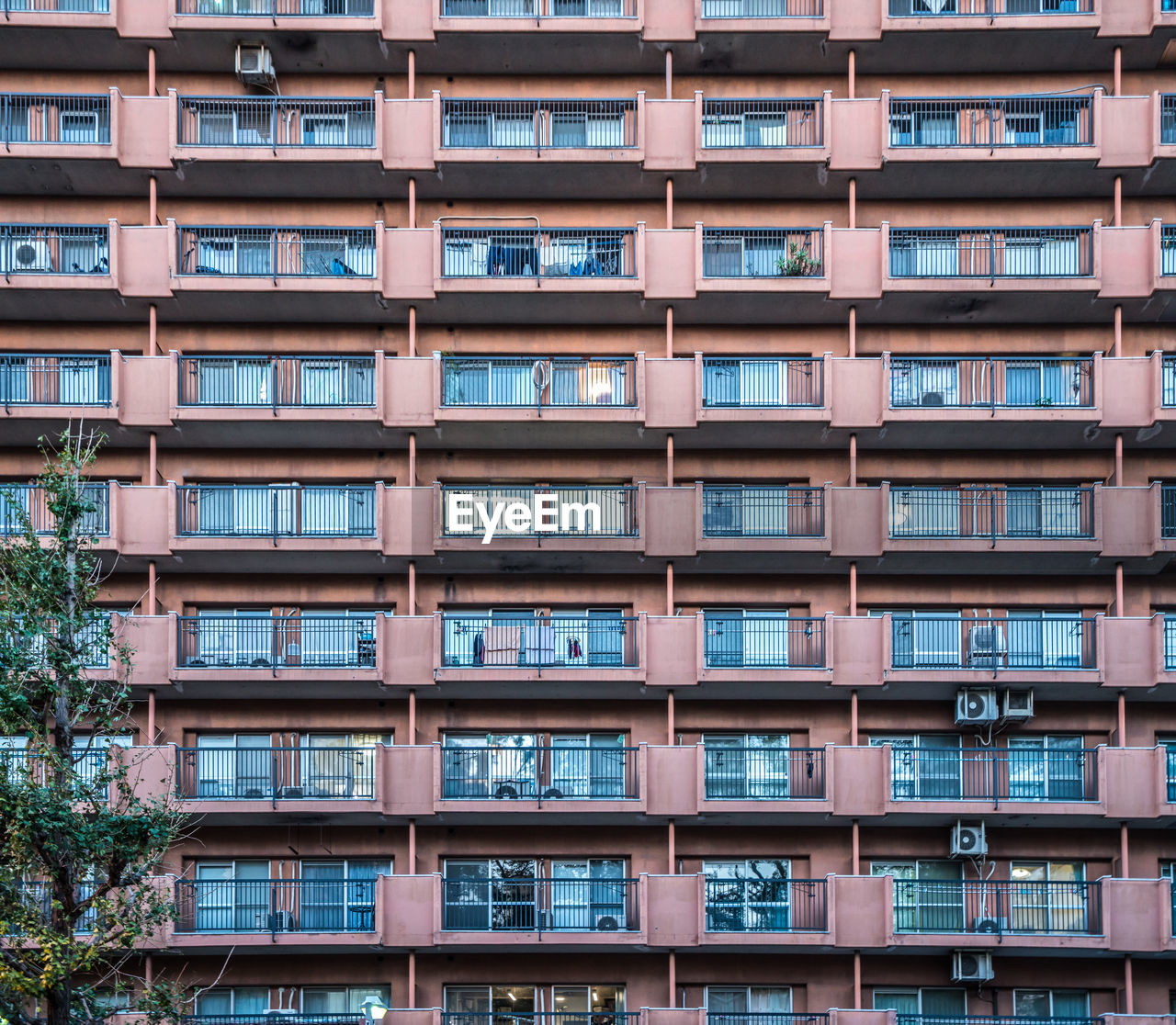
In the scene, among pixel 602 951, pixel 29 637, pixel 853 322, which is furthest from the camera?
pixel 853 322

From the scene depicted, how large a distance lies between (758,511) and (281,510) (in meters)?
10.9

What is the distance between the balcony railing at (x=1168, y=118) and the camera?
26.4 metres

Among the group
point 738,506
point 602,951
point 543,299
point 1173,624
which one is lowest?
point 602,951

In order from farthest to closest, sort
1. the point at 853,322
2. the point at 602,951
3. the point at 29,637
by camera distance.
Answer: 1. the point at 853,322
2. the point at 602,951
3. the point at 29,637

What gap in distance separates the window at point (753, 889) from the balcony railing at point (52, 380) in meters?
17.8

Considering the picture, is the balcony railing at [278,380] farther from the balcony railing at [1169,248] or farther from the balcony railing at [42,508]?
the balcony railing at [1169,248]

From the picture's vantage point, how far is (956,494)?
26.3 m

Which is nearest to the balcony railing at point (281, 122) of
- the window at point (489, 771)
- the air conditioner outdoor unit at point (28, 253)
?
the air conditioner outdoor unit at point (28, 253)

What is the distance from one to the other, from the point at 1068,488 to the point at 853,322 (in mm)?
6177

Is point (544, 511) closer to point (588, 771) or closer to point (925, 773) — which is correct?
point (588, 771)

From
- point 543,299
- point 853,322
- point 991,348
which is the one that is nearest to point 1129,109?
point 991,348

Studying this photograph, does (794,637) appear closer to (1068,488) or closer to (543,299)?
(1068,488)

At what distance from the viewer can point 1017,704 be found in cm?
2534

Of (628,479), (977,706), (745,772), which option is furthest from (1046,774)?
(628,479)
